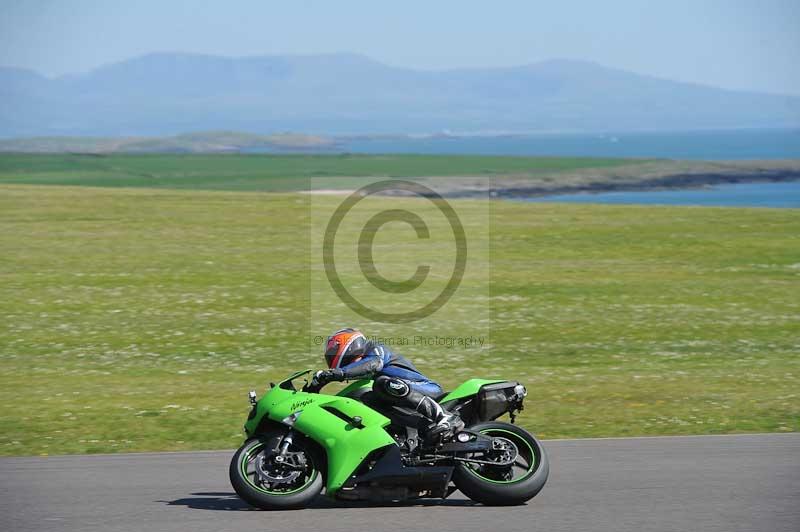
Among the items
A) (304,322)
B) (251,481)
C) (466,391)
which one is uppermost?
(466,391)

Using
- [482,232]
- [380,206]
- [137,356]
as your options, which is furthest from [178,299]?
[380,206]

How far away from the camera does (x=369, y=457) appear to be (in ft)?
29.8

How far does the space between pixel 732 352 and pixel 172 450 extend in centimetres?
1077

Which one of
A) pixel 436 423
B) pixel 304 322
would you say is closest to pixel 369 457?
pixel 436 423

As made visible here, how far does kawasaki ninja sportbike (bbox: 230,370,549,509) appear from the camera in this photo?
8969 mm

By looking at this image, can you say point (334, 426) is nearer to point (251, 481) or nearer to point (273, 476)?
point (273, 476)

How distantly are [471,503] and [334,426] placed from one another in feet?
4.49

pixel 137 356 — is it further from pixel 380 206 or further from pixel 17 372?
pixel 380 206

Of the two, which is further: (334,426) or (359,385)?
(359,385)

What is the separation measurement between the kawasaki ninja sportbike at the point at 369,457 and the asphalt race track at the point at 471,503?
0.52 feet

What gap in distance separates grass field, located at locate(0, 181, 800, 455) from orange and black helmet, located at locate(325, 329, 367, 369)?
332cm

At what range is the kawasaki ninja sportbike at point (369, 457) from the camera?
8969mm

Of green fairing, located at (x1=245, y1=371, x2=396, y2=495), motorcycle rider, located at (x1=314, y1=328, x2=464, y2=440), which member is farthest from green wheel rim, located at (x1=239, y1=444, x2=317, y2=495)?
motorcycle rider, located at (x1=314, y1=328, x2=464, y2=440)

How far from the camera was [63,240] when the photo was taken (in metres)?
33.9
